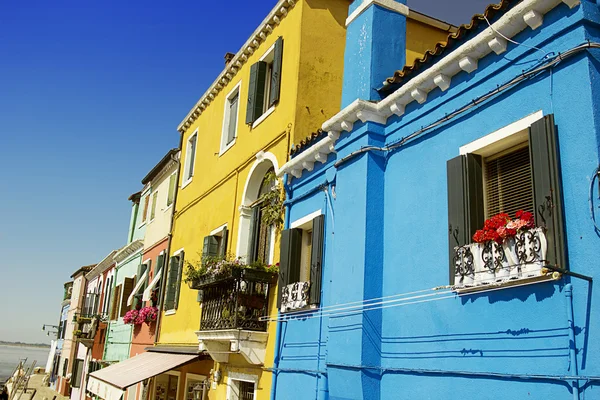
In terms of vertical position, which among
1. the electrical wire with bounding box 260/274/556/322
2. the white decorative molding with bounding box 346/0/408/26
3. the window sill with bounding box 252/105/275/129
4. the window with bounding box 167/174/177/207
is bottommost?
the electrical wire with bounding box 260/274/556/322

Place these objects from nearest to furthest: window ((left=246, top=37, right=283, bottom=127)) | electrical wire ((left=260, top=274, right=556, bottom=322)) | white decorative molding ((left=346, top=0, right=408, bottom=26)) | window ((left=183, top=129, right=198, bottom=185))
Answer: electrical wire ((left=260, top=274, right=556, bottom=322)) < white decorative molding ((left=346, top=0, right=408, bottom=26)) < window ((left=246, top=37, right=283, bottom=127)) < window ((left=183, top=129, right=198, bottom=185))

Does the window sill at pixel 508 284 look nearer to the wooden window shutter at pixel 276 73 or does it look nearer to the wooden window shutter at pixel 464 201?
the wooden window shutter at pixel 464 201

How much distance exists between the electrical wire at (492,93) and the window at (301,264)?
62.3 inches

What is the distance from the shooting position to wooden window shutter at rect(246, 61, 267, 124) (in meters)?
12.3

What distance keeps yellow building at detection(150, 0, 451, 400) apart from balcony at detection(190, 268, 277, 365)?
0.9 inches

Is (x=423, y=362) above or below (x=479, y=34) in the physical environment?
below

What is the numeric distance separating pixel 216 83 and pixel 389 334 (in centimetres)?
986

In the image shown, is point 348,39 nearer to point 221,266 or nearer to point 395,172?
point 395,172

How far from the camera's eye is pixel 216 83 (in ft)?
49.0

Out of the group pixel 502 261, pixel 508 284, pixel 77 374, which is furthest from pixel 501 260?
pixel 77 374

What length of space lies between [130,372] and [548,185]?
35.8 feet

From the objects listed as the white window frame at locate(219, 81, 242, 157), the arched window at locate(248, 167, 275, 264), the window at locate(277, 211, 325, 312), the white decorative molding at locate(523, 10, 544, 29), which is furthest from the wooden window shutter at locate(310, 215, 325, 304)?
the white window frame at locate(219, 81, 242, 157)

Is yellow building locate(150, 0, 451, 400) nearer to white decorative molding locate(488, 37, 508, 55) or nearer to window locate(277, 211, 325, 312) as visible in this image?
window locate(277, 211, 325, 312)

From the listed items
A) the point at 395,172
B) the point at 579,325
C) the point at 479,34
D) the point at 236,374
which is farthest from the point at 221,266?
the point at 579,325
